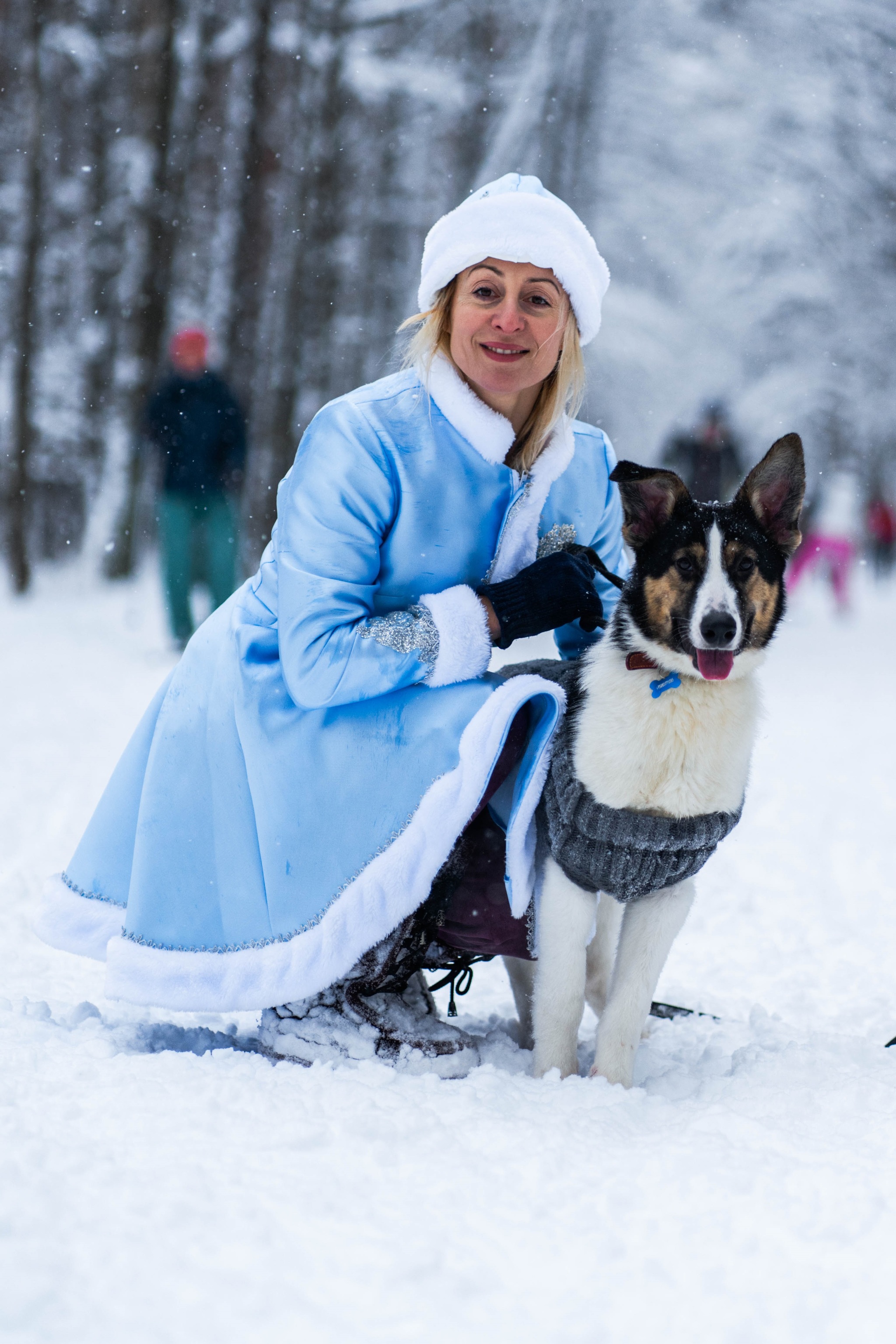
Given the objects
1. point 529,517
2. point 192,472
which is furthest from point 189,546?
point 529,517

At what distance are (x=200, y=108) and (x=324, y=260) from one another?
84.3 inches

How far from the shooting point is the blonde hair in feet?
8.96

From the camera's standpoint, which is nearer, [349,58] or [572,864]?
[572,864]

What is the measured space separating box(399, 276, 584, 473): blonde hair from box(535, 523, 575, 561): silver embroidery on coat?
0.17 metres

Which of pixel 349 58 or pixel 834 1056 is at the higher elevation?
pixel 349 58

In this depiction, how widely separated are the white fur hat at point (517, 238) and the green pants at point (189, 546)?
613 centimetres

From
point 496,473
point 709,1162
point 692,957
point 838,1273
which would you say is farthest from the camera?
point 692,957

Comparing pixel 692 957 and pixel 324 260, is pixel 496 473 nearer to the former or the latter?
pixel 692 957

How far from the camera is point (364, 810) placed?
250 centimetres

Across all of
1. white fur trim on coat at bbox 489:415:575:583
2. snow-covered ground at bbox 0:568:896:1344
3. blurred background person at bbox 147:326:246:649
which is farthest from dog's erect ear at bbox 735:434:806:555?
blurred background person at bbox 147:326:246:649

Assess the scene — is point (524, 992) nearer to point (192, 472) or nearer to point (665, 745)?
point (665, 745)

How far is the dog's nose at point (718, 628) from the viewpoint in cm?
236

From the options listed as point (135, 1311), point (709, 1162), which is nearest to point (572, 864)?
point (709, 1162)

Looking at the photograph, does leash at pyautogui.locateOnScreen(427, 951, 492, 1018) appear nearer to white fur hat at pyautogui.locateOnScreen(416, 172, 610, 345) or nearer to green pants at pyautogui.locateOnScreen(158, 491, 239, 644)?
white fur hat at pyautogui.locateOnScreen(416, 172, 610, 345)
